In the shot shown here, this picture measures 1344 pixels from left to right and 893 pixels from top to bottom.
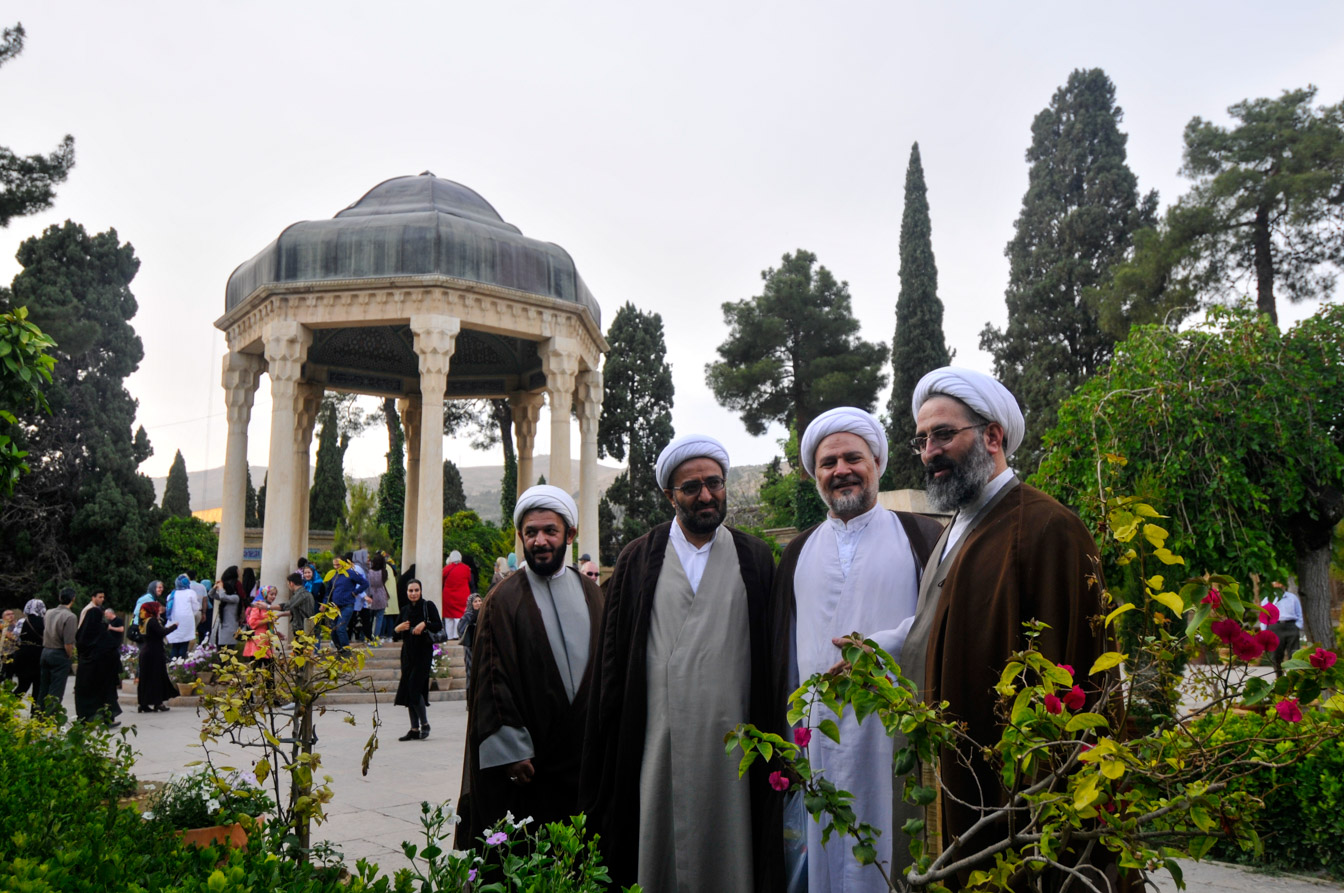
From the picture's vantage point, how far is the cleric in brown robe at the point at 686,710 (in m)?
2.86

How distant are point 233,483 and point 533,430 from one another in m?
5.41

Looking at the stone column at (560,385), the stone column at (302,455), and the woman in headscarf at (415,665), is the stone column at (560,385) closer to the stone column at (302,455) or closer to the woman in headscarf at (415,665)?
the stone column at (302,455)

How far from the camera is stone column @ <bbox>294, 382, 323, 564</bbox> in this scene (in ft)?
51.0

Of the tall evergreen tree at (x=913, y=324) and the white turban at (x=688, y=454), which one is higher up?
the tall evergreen tree at (x=913, y=324)

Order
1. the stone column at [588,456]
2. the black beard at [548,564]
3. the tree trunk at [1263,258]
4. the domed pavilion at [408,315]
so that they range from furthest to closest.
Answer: the tree trunk at [1263,258]
the stone column at [588,456]
the domed pavilion at [408,315]
the black beard at [548,564]

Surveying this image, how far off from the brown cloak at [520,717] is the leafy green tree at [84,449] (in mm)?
20358

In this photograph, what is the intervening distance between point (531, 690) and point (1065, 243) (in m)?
25.3

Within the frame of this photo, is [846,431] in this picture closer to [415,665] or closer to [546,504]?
[546,504]

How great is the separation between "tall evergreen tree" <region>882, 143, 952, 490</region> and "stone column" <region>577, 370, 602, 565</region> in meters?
11.3

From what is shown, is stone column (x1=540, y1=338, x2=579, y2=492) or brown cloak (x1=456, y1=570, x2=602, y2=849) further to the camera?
A: stone column (x1=540, y1=338, x2=579, y2=492)

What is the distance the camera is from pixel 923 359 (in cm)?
2497

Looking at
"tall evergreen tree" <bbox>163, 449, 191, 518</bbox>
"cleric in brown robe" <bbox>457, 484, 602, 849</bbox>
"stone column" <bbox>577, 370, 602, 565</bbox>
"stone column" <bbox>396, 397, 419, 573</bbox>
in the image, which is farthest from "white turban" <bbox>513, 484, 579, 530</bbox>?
"tall evergreen tree" <bbox>163, 449, 191, 518</bbox>

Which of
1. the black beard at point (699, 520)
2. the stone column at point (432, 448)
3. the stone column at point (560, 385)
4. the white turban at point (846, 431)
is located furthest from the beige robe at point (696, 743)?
the stone column at point (560, 385)

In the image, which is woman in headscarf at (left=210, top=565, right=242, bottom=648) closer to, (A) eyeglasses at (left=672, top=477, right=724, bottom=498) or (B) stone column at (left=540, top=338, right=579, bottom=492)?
(B) stone column at (left=540, top=338, right=579, bottom=492)
